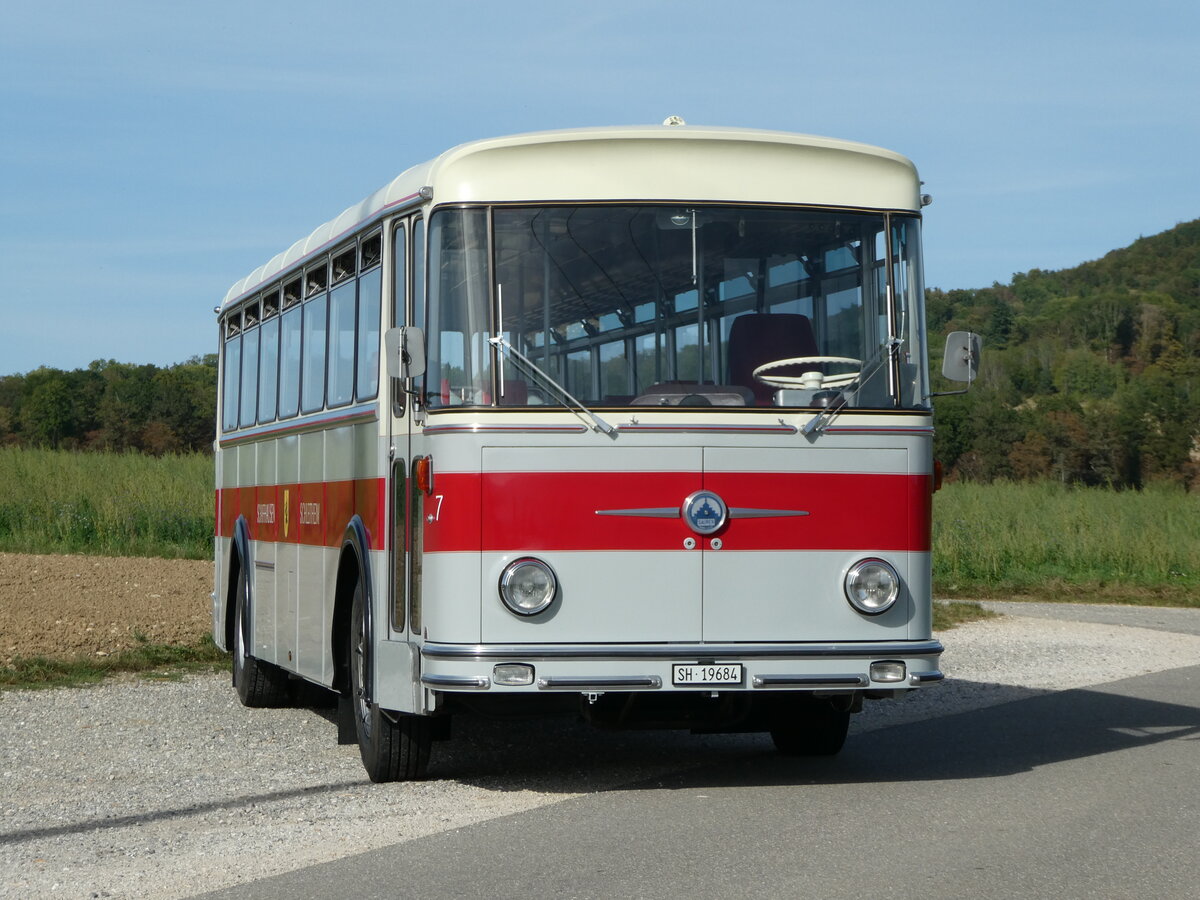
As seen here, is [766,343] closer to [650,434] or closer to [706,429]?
[706,429]

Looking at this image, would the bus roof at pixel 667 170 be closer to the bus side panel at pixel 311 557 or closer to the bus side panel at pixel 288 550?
the bus side panel at pixel 311 557

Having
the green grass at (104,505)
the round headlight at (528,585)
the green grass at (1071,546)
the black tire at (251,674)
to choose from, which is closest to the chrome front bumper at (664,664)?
the round headlight at (528,585)

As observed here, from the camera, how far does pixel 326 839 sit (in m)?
7.30

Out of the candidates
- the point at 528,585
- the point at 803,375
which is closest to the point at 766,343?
the point at 803,375

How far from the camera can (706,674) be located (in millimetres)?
7926

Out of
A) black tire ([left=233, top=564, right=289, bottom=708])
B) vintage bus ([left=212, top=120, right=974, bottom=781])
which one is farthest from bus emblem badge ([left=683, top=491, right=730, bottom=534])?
black tire ([left=233, top=564, right=289, bottom=708])

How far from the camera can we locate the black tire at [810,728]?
9.44 m

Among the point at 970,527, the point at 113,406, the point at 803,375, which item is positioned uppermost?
the point at 113,406

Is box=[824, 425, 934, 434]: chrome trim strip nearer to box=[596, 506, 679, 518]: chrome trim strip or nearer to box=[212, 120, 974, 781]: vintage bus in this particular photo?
box=[212, 120, 974, 781]: vintage bus

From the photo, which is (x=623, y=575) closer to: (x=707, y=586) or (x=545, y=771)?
(x=707, y=586)

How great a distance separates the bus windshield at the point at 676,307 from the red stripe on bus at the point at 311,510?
3.52 feet

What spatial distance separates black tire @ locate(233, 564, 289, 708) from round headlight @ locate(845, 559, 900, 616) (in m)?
5.72

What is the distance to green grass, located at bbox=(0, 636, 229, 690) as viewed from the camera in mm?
13914

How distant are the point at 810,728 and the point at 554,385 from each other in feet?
9.40
